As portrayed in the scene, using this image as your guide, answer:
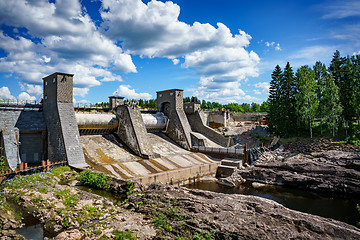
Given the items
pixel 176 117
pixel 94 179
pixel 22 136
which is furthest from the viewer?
pixel 176 117

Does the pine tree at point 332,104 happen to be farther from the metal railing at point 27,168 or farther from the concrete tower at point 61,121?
the metal railing at point 27,168

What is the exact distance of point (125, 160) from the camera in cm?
2141

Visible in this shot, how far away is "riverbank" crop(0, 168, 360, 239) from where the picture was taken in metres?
9.77

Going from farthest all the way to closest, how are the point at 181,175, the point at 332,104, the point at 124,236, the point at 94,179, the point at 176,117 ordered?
the point at 176,117, the point at 332,104, the point at 181,175, the point at 94,179, the point at 124,236

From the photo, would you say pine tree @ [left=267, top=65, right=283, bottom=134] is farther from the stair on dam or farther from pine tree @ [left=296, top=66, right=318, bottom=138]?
the stair on dam

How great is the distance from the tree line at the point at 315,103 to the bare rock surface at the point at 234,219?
20.8 meters

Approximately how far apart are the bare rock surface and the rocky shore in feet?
32.0

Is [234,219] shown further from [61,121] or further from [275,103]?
[275,103]

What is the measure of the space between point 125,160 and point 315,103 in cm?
2525

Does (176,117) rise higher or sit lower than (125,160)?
higher

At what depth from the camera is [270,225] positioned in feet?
33.8

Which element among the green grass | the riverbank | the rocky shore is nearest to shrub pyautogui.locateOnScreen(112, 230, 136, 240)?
the riverbank

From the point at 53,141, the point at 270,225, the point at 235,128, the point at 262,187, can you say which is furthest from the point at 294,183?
the point at 53,141

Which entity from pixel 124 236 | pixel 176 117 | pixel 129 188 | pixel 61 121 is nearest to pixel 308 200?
pixel 129 188
